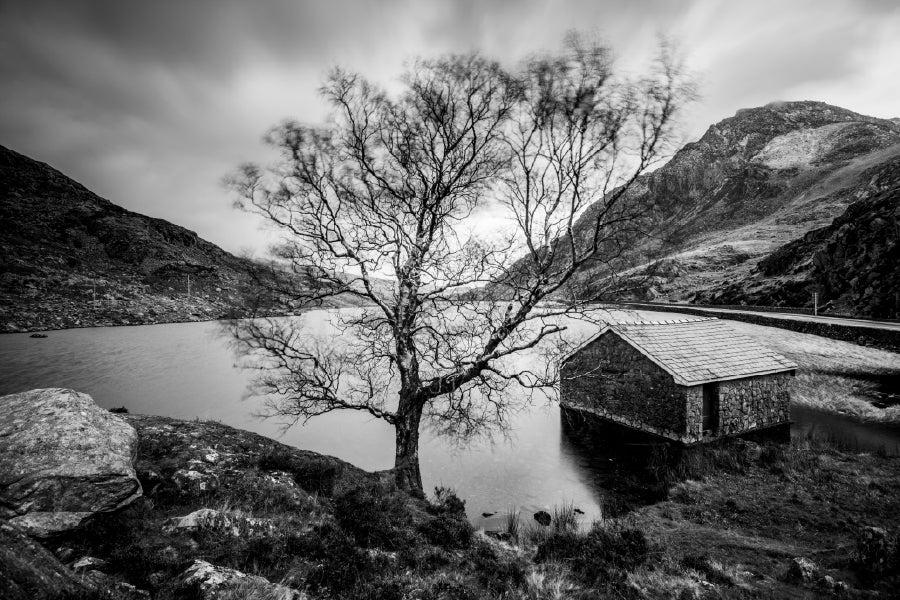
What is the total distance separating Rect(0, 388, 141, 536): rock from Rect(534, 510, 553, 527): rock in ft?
37.1

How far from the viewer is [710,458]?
15023mm

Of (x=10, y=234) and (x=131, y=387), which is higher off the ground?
(x=10, y=234)

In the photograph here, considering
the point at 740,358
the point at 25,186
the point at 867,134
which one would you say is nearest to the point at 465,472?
the point at 740,358

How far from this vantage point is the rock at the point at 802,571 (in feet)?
23.0

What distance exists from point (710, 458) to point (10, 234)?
122 meters

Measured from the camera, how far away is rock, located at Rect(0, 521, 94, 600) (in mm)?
2975

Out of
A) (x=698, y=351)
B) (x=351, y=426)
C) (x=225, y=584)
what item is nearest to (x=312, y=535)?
(x=225, y=584)

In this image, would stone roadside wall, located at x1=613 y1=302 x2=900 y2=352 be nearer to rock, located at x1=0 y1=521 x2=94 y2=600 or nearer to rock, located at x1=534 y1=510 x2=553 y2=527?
rock, located at x1=534 y1=510 x2=553 y2=527

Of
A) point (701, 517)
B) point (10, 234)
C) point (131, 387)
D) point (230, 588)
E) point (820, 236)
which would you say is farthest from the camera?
point (10, 234)

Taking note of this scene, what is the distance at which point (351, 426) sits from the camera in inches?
995

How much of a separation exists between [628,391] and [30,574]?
20.2 meters

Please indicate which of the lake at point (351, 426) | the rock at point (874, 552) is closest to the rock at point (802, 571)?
the rock at point (874, 552)

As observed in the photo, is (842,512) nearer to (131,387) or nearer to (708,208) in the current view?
(131,387)

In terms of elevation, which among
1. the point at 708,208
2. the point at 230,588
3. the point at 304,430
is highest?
the point at 708,208
